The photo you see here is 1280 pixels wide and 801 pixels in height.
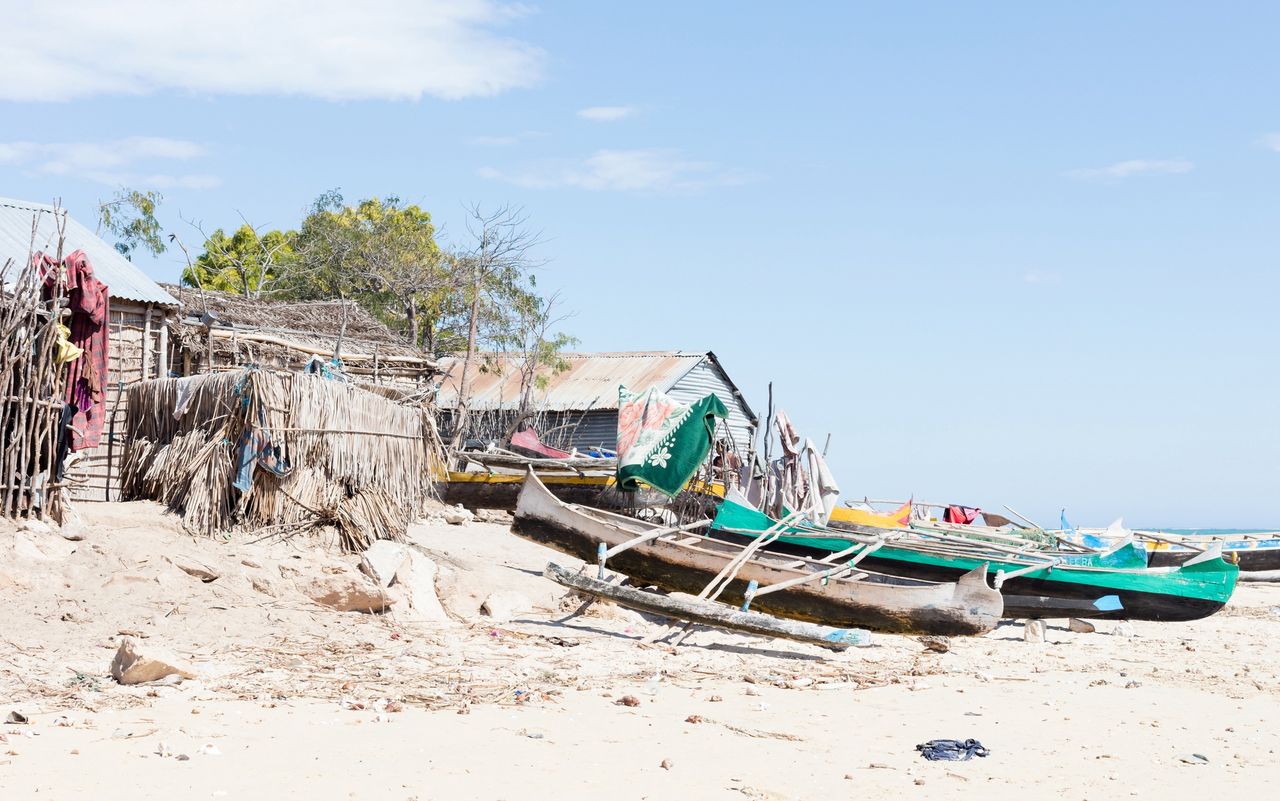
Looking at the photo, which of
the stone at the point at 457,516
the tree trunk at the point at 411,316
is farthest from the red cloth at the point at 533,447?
the tree trunk at the point at 411,316

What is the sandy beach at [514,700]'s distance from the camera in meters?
5.49

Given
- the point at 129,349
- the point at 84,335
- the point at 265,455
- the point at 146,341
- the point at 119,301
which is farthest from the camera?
the point at 146,341

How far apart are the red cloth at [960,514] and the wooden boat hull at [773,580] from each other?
34.6 feet

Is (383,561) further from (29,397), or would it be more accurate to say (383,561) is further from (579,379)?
(579,379)

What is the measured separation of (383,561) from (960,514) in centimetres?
1501

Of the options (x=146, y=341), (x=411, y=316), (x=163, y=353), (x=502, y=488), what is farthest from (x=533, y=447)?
(x=411, y=316)

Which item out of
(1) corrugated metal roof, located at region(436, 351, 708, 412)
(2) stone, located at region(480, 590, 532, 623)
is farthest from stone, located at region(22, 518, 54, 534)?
(1) corrugated metal roof, located at region(436, 351, 708, 412)

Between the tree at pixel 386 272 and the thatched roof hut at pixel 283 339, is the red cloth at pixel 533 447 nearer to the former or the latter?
the thatched roof hut at pixel 283 339

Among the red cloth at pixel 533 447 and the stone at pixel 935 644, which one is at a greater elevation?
the red cloth at pixel 533 447

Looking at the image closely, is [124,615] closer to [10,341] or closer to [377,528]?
[10,341]

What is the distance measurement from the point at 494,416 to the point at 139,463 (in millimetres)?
18628

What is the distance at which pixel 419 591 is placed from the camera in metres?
9.95

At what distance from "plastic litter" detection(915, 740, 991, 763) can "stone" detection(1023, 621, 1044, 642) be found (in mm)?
5221

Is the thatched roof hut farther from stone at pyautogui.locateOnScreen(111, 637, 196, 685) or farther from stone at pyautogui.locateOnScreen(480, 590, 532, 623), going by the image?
stone at pyautogui.locateOnScreen(111, 637, 196, 685)
